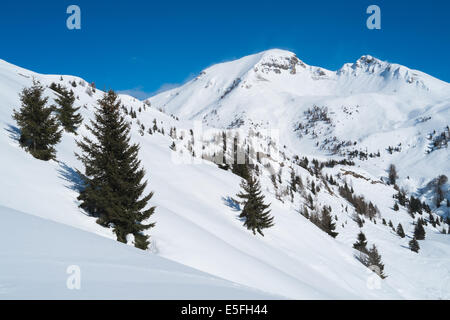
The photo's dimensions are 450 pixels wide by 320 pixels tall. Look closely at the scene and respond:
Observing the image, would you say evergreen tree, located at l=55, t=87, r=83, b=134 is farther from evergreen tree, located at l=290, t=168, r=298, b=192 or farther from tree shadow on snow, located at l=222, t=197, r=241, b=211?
evergreen tree, located at l=290, t=168, r=298, b=192

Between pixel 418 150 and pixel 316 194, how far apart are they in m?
170

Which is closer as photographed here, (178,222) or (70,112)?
(178,222)

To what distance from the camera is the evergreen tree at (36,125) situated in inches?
658

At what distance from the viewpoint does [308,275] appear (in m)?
20.3

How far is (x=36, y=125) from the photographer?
16844mm

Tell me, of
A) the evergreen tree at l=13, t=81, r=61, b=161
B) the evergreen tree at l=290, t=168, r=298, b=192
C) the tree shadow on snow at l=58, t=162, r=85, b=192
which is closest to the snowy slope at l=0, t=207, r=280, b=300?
the tree shadow on snow at l=58, t=162, r=85, b=192

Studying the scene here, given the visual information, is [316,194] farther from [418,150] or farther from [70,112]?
[418,150]

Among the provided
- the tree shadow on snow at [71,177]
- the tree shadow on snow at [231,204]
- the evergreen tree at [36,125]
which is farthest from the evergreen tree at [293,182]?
the evergreen tree at [36,125]

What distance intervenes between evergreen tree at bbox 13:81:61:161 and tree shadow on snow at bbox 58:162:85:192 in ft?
4.08

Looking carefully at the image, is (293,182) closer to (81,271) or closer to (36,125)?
(36,125)

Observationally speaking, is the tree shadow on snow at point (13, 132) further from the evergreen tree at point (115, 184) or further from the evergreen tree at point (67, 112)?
the evergreen tree at point (115, 184)

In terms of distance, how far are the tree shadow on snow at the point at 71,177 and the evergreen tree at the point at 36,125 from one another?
1244 millimetres
